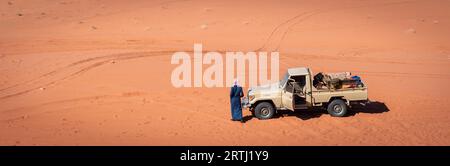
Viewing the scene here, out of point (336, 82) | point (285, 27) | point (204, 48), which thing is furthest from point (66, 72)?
point (285, 27)

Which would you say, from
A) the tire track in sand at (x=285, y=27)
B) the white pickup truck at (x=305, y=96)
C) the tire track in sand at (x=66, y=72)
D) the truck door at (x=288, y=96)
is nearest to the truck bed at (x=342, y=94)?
the white pickup truck at (x=305, y=96)

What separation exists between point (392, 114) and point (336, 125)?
2144 millimetres

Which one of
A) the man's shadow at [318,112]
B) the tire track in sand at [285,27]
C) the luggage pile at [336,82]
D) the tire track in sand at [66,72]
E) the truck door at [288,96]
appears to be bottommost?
the man's shadow at [318,112]

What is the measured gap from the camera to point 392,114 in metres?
14.9

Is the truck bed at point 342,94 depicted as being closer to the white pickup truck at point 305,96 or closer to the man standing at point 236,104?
the white pickup truck at point 305,96

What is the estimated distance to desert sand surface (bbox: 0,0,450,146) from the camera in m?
13.7

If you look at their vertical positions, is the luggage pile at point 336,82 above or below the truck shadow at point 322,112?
above

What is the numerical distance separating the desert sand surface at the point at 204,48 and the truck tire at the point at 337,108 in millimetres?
386

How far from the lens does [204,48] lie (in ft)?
78.4

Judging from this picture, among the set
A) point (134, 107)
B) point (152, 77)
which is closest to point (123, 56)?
point (152, 77)

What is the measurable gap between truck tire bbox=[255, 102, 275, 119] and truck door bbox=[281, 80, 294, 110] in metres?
0.40

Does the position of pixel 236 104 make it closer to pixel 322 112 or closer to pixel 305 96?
pixel 305 96

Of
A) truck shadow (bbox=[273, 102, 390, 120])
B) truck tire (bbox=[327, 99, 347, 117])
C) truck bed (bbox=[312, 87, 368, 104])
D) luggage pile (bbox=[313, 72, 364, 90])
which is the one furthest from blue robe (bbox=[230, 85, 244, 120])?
truck tire (bbox=[327, 99, 347, 117])

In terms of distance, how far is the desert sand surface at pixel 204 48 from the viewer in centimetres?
1368
